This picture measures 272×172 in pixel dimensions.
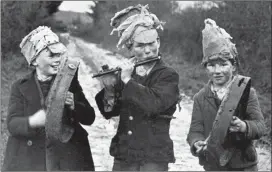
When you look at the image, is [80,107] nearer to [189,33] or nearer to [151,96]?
[151,96]

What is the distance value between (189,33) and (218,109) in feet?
41.0

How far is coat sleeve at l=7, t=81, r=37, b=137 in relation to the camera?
3199 millimetres

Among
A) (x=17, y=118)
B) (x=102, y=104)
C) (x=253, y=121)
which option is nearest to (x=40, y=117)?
(x=17, y=118)

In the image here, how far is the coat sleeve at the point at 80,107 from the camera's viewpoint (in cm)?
315

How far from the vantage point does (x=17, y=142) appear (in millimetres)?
3365

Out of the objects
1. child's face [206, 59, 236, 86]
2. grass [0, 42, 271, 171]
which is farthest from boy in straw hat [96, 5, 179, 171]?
grass [0, 42, 271, 171]

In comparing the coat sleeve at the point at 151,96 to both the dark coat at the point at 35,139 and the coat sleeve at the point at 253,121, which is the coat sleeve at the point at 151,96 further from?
the coat sleeve at the point at 253,121

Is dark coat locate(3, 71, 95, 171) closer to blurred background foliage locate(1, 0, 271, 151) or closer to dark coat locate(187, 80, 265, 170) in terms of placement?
dark coat locate(187, 80, 265, 170)

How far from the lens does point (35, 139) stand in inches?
130

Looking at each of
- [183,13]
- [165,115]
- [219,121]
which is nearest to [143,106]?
[165,115]

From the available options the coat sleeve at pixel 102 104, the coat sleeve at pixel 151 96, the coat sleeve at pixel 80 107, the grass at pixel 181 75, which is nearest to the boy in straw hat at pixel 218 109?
the coat sleeve at pixel 151 96

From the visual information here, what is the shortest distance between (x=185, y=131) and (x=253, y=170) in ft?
16.1

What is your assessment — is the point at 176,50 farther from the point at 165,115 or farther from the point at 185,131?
the point at 165,115

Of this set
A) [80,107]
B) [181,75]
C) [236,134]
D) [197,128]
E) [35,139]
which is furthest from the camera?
[181,75]
